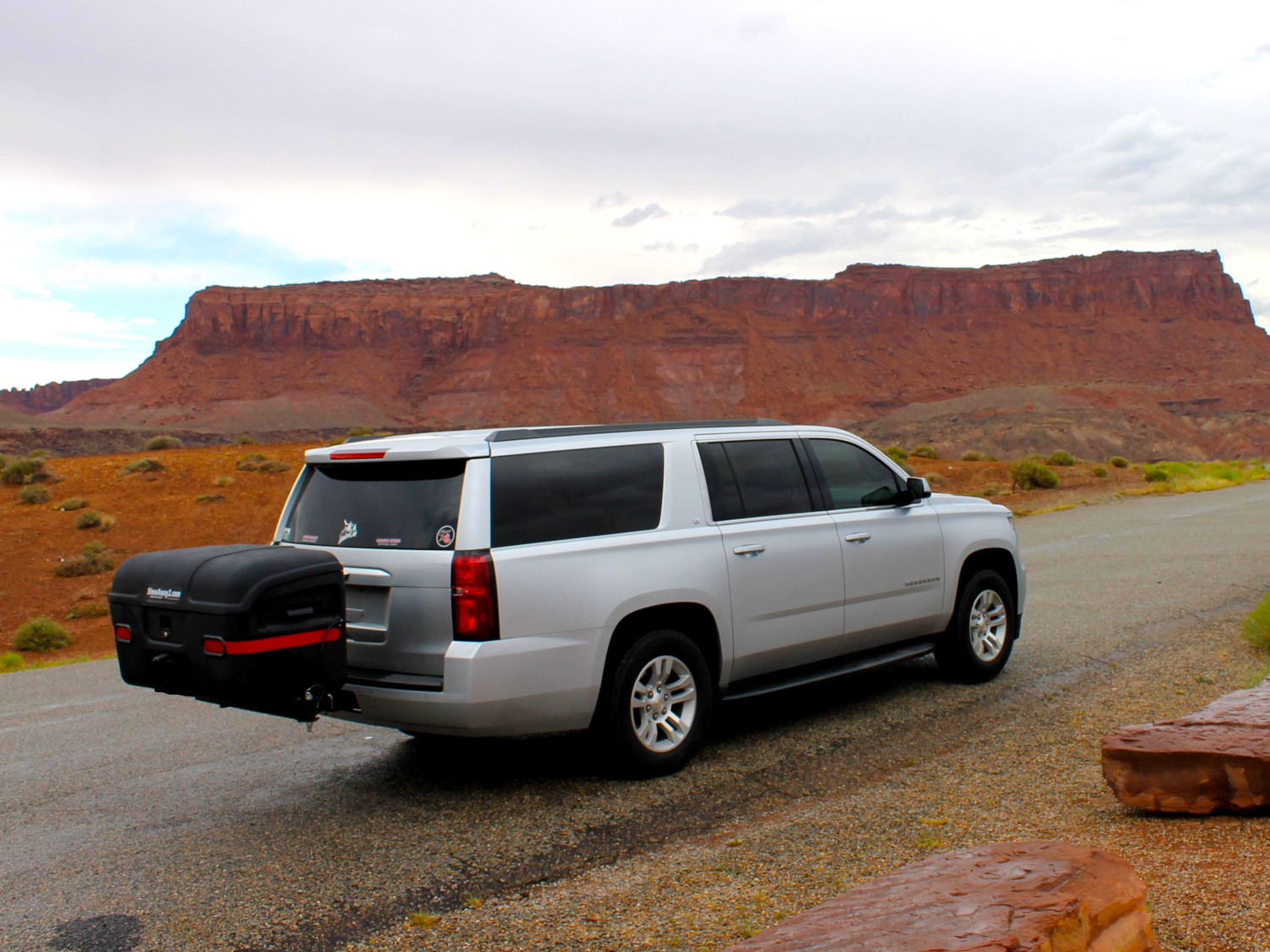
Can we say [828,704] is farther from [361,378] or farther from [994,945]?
[361,378]

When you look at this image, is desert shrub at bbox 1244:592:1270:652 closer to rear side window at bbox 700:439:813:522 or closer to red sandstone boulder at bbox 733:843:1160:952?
rear side window at bbox 700:439:813:522

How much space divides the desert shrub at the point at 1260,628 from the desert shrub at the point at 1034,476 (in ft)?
78.5

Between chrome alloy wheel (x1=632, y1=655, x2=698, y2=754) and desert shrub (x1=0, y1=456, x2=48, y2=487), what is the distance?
2814cm

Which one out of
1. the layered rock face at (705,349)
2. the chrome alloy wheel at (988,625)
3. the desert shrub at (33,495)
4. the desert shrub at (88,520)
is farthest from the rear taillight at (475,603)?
the layered rock face at (705,349)

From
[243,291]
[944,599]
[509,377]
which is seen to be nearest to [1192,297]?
[509,377]

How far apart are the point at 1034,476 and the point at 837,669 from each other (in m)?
26.7

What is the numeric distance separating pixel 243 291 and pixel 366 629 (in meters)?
134

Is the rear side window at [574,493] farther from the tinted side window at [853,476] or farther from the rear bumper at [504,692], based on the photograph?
the tinted side window at [853,476]

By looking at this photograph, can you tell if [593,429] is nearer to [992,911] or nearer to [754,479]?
[754,479]

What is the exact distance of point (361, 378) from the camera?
121000 mm

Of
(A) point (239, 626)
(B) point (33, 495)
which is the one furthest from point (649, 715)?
(B) point (33, 495)

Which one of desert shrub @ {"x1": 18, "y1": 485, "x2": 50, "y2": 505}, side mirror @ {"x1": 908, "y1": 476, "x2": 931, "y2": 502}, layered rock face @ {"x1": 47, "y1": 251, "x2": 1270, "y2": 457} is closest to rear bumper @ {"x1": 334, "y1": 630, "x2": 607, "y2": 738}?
side mirror @ {"x1": 908, "y1": 476, "x2": 931, "y2": 502}

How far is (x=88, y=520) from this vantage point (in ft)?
79.5

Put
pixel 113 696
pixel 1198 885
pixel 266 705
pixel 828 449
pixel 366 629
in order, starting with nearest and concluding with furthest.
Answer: pixel 1198 885 < pixel 266 705 < pixel 366 629 < pixel 828 449 < pixel 113 696
